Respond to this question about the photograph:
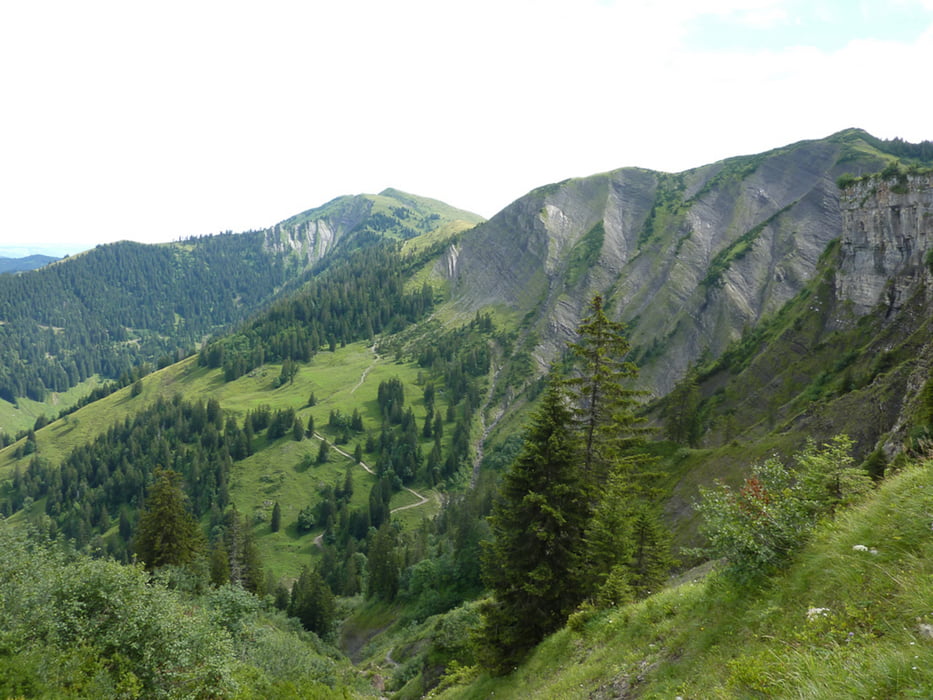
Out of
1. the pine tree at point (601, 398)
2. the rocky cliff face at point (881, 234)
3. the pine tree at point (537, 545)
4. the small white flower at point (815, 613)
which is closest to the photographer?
the small white flower at point (815, 613)

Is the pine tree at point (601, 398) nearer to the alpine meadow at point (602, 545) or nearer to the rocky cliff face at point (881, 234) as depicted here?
the alpine meadow at point (602, 545)

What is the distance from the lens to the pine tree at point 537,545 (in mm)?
22531

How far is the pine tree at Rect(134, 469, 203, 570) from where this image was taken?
148ft

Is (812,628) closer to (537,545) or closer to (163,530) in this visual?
(537,545)

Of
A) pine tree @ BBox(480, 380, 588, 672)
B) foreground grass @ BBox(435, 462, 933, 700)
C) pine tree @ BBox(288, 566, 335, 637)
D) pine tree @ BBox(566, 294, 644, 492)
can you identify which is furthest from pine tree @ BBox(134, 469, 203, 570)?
foreground grass @ BBox(435, 462, 933, 700)

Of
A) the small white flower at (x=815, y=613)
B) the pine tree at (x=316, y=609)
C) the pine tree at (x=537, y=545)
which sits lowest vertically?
the pine tree at (x=316, y=609)

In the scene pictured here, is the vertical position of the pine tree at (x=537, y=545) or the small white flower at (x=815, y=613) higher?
the small white flower at (x=815, y=613)

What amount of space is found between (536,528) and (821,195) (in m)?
209

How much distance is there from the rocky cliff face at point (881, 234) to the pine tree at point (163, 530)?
107 metres

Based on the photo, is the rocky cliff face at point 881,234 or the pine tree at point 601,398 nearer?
the pine tree at point 601,398

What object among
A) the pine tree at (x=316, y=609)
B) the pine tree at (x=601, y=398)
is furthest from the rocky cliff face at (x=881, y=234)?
the pine tree at (x=316, y=609)

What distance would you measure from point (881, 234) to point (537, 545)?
109928mm

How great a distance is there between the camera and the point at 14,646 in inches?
678

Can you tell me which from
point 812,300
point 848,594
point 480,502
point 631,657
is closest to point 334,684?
point 631,657
